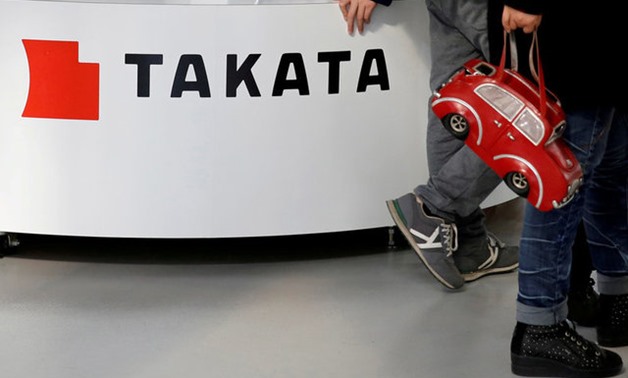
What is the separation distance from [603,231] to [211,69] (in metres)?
1.09

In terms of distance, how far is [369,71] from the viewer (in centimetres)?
322

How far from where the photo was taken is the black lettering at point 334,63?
10.4ft

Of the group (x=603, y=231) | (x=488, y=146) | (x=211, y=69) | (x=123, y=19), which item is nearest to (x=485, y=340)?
(x=603, y=231)

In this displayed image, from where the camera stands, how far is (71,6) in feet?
10.1

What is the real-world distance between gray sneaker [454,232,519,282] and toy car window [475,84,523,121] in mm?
892

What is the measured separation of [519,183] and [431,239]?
2.40 feet

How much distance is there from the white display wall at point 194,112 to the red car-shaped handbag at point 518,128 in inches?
33.5

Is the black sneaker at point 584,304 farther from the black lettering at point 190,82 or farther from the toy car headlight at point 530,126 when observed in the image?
the black lettering at point 190,82

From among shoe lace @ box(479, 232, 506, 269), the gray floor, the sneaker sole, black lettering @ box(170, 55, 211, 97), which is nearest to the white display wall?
black lettering @ box(170, 55, 211, 97)

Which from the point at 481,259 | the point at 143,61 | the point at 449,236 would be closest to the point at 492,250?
the point at 481,259

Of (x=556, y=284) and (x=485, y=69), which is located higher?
(x=485, y=69)

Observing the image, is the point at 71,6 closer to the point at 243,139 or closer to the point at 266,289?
the point at 243,139

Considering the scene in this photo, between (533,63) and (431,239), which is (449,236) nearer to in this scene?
(431,239)

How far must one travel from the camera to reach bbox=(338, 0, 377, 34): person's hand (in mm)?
3133
